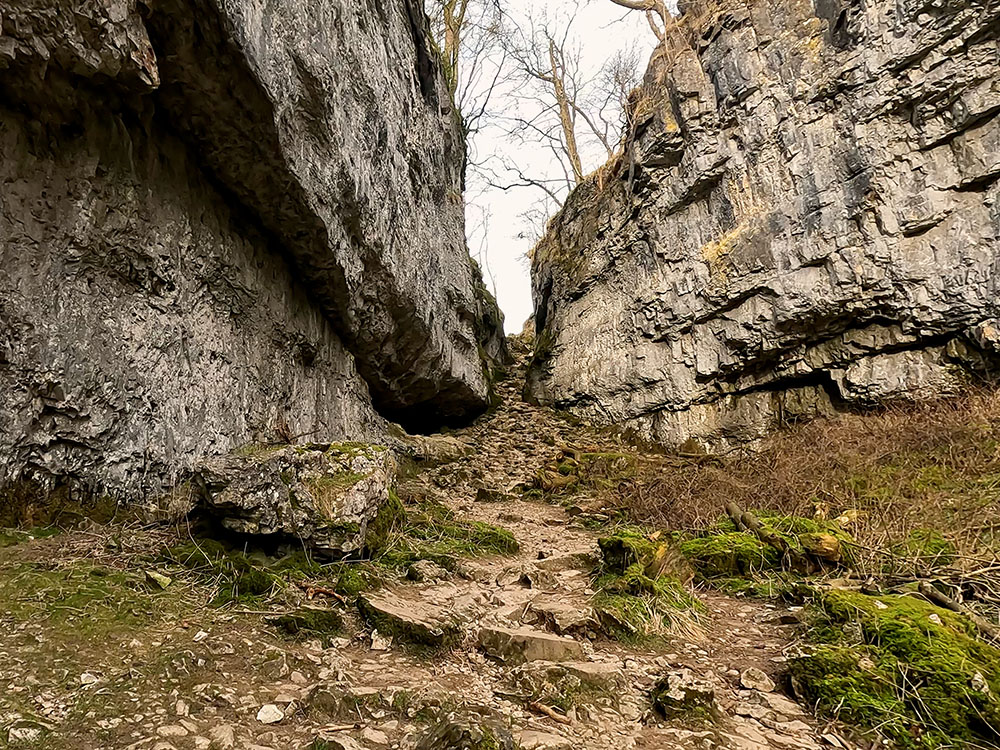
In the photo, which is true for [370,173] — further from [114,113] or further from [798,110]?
[798,110]

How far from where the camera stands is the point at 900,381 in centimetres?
847

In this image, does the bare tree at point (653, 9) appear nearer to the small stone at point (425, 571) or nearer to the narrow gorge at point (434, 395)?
the narrow gorge at point (434, 395)

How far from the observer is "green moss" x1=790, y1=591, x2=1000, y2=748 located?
2.21 metres

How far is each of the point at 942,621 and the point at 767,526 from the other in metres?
1.97

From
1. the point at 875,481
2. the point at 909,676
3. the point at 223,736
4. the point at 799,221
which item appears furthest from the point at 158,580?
the point at 799,221

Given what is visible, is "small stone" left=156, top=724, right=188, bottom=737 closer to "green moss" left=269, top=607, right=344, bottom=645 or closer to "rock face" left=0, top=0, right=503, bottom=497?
"green moss" left=269, top=607, right=344, bottom=645

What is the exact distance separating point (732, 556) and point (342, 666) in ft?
11.5

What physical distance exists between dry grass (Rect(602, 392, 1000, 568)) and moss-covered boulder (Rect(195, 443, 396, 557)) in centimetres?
388

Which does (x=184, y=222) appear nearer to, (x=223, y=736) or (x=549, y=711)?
(x=223, y=736)

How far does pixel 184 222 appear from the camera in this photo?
203 inches

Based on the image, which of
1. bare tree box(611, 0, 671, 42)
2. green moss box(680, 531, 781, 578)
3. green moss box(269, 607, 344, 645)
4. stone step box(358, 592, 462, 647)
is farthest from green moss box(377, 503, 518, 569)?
bare tree box(611, 0, 671, 42)

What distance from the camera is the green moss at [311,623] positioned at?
289cm

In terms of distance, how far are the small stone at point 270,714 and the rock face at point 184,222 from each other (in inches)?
119

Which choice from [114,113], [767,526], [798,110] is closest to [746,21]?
[798,110]
